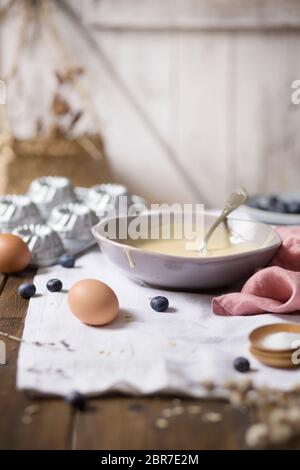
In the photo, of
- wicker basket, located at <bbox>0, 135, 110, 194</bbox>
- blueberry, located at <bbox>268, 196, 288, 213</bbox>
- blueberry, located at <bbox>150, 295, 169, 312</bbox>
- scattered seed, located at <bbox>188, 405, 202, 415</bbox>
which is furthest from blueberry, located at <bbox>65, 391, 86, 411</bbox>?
wicker basket, located at <bbox>0, 135, 110, 194</bbox>

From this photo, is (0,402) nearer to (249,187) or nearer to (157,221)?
(157,221)

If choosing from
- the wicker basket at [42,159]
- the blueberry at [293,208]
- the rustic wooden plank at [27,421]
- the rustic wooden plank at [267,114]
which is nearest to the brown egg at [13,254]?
the rustic wooden plank at [27,421]

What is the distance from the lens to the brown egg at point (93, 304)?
0.94m

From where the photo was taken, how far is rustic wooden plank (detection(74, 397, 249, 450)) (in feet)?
2.21

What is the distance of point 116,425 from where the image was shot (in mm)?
702

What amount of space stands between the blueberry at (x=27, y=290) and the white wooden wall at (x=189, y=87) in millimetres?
1348

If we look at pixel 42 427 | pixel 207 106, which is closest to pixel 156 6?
pixel 207 106

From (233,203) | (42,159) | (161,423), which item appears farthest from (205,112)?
(161,423)

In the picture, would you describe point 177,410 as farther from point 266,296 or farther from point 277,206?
point 277,206

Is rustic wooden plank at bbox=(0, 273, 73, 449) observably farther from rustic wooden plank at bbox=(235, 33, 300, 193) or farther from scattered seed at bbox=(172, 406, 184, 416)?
rustic wooden plank at bbox=(235, 33, 300, 193)

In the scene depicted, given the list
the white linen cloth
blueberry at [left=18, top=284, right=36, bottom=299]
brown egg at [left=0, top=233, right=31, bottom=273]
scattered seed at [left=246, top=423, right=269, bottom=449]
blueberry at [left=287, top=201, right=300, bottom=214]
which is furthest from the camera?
blueberry at [left=287, top=201, right=300, bottom=214]

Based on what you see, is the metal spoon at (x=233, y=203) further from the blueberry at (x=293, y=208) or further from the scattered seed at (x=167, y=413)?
the scattered seed at (x=167, y=413)

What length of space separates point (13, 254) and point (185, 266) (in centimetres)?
32

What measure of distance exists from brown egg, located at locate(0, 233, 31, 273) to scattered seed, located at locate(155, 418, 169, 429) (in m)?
0.54
